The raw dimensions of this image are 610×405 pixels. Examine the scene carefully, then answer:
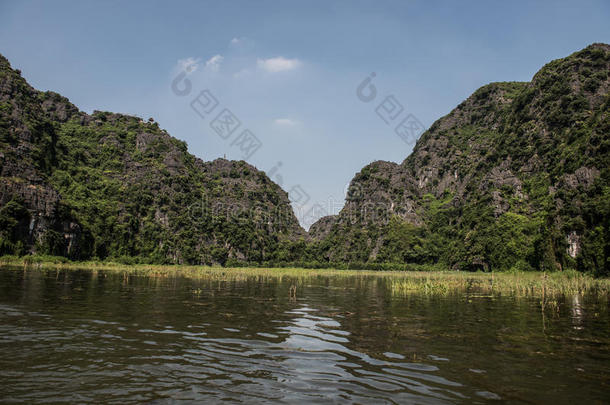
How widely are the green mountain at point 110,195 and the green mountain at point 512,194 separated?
40.7 metres

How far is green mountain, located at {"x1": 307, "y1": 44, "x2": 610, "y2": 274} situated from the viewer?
2623 inches

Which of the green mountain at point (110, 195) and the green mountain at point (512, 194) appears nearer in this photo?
the green mountain at point (512, 194)

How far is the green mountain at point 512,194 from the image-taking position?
66.6 metres

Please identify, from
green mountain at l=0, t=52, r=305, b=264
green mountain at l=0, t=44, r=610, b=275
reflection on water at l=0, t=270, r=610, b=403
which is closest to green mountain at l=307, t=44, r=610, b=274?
green mountain at l=0, t=44, r=610, b=275

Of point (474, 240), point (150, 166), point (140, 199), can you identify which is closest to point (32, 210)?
point (140, 199)

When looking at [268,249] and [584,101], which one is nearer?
[584,101]

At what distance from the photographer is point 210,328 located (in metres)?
12.4

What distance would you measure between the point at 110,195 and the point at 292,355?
145 m

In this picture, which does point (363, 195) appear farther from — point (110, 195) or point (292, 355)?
point (292, 355)

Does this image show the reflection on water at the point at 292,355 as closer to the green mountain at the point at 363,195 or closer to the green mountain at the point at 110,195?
the green mountain at the point at 363,195

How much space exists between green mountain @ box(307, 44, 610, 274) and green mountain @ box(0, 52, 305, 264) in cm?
4073

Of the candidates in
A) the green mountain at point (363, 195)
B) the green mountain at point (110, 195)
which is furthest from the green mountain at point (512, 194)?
the green mountain at point (110, 195)

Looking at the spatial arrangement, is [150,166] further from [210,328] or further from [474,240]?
[210,328]

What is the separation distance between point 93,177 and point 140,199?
19291 millimetres
